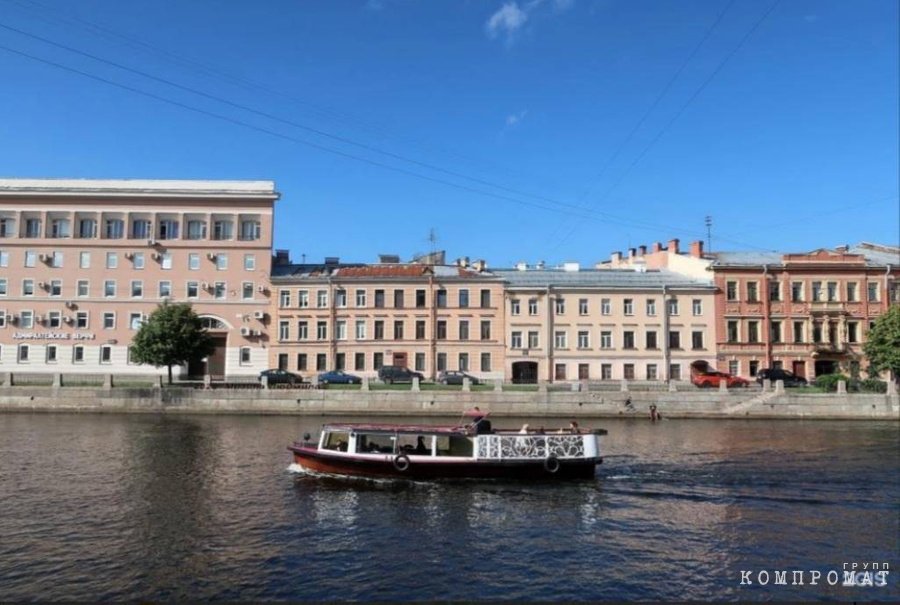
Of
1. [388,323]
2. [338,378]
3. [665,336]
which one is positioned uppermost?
[388,323]

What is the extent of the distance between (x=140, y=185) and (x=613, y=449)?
4593 cm

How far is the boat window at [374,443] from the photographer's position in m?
24.7

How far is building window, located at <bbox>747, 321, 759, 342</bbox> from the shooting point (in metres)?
56.5

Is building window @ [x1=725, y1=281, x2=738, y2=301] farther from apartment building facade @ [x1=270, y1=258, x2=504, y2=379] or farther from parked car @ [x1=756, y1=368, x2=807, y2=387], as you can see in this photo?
apartment building facade @ [x1=270, y1=258, x2=504, y2=379]

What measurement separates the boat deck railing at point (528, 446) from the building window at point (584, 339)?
31761 millimetres

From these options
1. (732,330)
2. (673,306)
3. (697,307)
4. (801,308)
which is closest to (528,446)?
(673,306)

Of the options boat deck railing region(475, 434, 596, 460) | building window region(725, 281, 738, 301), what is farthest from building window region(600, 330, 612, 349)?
boat deck railing region(475, 434, 596, 460)

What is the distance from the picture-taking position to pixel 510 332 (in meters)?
55.8

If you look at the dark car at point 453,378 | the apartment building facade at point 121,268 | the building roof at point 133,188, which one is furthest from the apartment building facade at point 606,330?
the building roof at point 133,188

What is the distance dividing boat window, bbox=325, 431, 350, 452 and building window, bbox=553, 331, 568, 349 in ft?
108

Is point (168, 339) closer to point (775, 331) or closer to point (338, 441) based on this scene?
point (338, 441)

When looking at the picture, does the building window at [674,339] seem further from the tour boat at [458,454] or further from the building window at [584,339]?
the tour boat at [458,454]

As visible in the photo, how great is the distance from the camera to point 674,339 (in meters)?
56.2

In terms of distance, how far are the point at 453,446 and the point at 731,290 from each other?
40.6 metres
